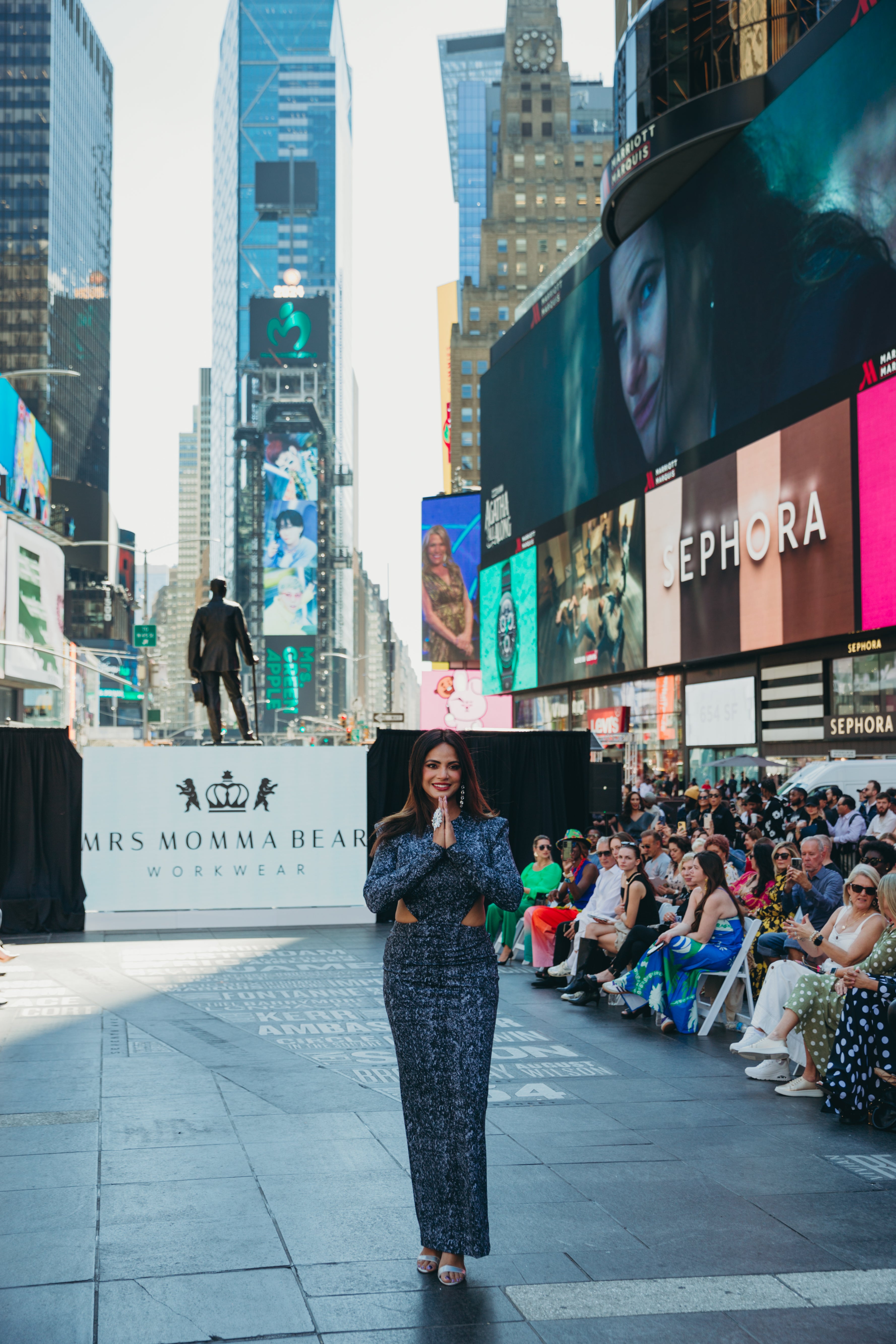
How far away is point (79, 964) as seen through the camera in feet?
42.7

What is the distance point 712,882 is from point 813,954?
1.81m

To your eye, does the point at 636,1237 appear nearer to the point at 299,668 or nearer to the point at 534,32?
the point at 534,32

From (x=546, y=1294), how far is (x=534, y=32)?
13264 centimetres

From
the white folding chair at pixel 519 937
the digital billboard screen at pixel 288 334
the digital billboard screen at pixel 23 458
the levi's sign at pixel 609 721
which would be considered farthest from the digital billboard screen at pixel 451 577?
the digital billboard screen at pixel 288 334

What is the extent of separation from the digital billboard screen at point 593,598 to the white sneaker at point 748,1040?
32.8 m

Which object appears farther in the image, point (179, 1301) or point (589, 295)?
point (589, 295)

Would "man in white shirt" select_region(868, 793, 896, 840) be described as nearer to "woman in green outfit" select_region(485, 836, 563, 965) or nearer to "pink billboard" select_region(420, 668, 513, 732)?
"woman in green outfit" select_region(485, 836, 563, 965)

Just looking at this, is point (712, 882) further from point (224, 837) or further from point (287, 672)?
point (287, 672)

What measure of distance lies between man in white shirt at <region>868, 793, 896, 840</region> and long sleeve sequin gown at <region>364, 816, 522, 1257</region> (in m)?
11.2

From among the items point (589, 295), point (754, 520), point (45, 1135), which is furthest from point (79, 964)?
point (589, 295)

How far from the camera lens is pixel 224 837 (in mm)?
16406

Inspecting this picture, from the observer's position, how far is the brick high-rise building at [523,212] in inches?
4505

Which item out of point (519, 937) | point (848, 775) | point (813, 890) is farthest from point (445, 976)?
point (848, 775)

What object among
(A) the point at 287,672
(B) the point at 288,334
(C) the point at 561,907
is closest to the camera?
(C) the point at 561,907
